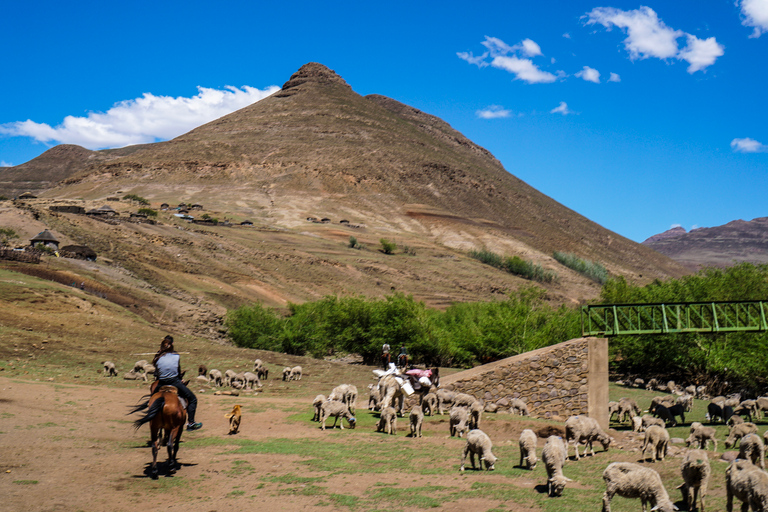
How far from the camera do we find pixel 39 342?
3238 cm

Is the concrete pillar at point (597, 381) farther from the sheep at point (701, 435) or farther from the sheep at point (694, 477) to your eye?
the sheep at point (694, 477)

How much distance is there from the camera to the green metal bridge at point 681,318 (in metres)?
24.8

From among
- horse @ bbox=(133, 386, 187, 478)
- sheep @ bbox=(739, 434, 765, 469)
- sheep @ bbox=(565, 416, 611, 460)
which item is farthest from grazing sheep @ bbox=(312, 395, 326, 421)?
sheep @ bbox=(739, 434, 765, 469)

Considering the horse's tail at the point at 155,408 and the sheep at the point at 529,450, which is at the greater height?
the horse's tail at the point at 155,408

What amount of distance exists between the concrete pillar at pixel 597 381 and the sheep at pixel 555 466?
1120 cm

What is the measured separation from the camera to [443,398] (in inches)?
883

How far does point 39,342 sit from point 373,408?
20.2 metres

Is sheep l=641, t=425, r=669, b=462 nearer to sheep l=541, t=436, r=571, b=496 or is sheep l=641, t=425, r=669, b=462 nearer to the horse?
sheep l=541, t=436, r=571, b=496

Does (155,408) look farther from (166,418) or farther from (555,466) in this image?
(555,466)

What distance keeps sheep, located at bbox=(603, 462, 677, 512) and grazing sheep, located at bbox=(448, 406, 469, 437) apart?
819 cm

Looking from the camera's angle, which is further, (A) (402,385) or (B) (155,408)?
(A) (402,385)

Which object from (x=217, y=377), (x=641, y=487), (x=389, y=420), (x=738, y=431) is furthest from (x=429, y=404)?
(x=217, y=377)

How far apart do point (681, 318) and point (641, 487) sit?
33.0 metres

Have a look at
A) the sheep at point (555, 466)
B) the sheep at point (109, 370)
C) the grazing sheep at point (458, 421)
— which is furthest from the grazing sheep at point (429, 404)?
the sheep at point (109, 370)
